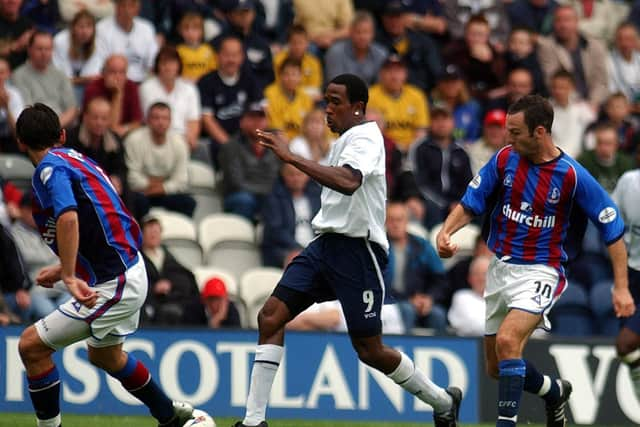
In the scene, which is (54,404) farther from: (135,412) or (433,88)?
(433,88)

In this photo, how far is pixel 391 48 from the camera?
18.0 meters

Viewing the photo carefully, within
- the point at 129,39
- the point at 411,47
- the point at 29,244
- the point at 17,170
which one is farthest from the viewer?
the point at 411,47

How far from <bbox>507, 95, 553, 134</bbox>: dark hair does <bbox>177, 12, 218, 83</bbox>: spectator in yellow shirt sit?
24.7 feet

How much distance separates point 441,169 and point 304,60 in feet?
7.04

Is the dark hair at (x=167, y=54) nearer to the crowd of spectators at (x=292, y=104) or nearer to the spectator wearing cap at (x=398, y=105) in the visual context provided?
the crowd of spectators at (x=292, y=104)

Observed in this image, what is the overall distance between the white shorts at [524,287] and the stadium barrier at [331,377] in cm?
327

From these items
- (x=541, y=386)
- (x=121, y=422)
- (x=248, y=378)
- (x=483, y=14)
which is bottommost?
(x=121, y=422)

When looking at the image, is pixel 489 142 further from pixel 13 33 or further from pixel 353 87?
pixel 353 87

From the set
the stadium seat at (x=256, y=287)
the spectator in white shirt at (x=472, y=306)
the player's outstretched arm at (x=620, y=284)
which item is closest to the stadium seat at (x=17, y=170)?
the stadium seat at (x=256, y=287)

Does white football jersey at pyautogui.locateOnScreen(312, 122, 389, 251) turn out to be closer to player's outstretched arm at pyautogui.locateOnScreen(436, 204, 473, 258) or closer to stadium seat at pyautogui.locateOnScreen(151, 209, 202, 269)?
player's outstretched arm at pyautogui.locateOnScreen(436, 204, 473, 258)

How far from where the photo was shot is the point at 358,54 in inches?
675

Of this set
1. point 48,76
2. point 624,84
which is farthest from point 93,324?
point 624,84

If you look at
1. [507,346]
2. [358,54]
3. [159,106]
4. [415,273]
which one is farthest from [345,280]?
[358,54]

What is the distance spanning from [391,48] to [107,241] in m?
9.61
